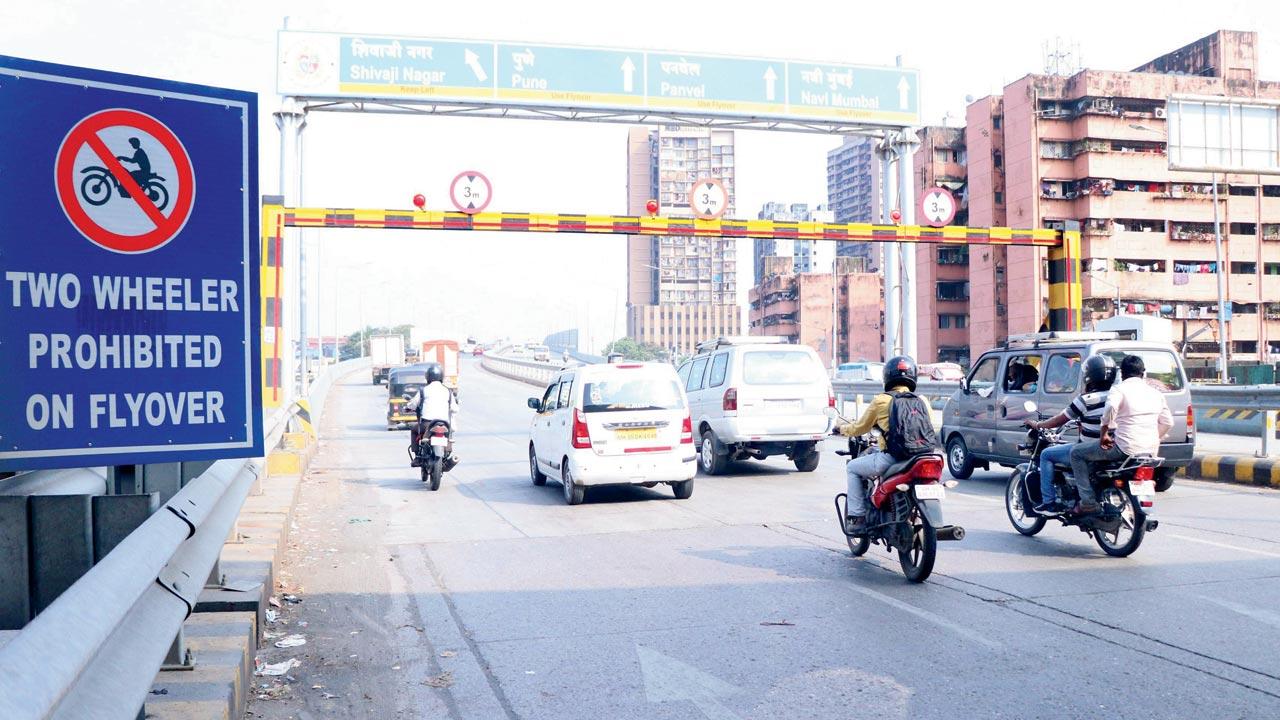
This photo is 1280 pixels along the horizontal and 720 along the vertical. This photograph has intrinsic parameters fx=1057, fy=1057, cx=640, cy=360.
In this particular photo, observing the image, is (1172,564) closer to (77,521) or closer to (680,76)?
(77,521)

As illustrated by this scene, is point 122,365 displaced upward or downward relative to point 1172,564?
upward

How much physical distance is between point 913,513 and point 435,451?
324 inches

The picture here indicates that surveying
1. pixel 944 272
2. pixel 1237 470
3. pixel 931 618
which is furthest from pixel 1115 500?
pixel 944 272

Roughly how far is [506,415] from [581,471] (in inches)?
876

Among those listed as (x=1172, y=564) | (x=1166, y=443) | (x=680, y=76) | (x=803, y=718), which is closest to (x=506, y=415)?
(x=680, y=76)

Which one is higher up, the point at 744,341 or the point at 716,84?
the point at 716,84

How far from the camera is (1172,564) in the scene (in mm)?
8203

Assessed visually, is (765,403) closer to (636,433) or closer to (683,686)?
(636,433)

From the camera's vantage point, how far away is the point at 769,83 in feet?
80.6

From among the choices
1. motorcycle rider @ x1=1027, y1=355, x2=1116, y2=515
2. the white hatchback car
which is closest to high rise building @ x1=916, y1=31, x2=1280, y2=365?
the white hatchback car

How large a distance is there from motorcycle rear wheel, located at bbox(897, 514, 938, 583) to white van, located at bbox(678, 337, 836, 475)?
7566 mm

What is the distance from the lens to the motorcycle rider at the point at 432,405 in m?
14.7

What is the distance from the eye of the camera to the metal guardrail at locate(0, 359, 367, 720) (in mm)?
1803

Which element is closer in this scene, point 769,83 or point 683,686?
point 683,686
